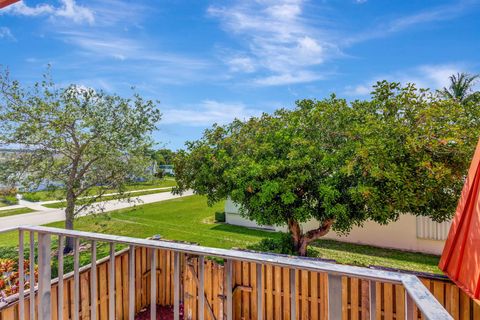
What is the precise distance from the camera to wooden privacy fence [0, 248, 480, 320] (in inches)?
128

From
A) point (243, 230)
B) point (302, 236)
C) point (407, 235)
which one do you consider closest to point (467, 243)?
point (302, 236)

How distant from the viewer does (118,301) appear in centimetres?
394

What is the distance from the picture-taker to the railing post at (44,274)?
1.58 meters

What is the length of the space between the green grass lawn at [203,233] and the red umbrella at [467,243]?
97.7 inches

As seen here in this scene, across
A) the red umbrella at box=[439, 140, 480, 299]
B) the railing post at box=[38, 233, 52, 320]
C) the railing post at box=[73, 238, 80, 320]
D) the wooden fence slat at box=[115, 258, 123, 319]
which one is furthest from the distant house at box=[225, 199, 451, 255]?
the railing post at box=[73, 238, 80, 320]

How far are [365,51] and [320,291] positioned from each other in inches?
237

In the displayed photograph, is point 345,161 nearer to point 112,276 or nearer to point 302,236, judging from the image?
point 302,236

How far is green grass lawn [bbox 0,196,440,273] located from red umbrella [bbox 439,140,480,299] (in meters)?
2.48

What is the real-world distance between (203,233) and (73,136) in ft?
14.6

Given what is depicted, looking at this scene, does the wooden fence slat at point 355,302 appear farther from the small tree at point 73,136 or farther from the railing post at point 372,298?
the small tree at point 73,136

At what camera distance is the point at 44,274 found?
1.62 metres

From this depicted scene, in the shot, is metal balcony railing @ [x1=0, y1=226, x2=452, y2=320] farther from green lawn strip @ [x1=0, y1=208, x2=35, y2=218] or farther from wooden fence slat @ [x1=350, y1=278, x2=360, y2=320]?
green lawn strip @ [x1=0, y1=208, x2=35, y2=218]

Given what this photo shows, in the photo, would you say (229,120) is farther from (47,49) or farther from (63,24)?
(47,49)

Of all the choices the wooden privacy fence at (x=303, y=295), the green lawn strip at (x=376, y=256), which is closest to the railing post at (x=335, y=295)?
the wooden privacy fence at (x=303, y=295)
